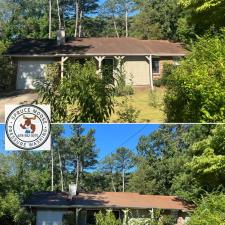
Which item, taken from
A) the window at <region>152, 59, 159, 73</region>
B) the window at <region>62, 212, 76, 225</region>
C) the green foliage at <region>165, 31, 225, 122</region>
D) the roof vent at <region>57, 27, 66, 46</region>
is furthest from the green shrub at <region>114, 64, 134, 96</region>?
the window at <region>152, 59, 159, 73</region>

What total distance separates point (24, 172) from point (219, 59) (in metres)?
2.11

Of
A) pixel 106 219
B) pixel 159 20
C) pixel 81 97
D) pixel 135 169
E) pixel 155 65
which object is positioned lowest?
pixel 106 219

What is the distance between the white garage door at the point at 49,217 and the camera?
4527 millimetres

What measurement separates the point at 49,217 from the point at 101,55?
16.0m

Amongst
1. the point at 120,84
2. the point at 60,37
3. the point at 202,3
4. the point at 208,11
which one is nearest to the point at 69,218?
the point at 120,84

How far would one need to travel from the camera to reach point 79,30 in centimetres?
3375

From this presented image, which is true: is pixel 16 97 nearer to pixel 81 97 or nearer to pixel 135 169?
pixel 81 97

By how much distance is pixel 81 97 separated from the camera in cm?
677

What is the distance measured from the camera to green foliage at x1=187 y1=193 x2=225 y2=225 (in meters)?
4.66

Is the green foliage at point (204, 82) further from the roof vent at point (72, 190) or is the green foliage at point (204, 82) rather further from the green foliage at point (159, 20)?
the green foliage at point (159, 20)

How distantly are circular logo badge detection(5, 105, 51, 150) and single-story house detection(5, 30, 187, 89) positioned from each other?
14.6 metres

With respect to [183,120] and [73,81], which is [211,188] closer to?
[183,120]

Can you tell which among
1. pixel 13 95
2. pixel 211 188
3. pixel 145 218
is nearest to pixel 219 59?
pixel 211 188

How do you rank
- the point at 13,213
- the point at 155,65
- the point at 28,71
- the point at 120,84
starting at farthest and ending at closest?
the point at 155,65 < the point at 28,71 < the point at 120,84 < the point at 13,213
